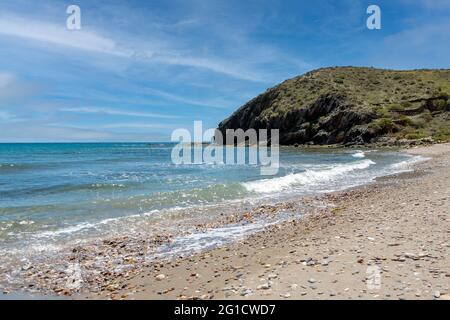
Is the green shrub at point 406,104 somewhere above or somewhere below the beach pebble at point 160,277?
above

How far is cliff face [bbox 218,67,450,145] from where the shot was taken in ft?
279

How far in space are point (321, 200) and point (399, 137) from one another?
2714 inches

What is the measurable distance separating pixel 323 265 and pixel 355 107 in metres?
92.8

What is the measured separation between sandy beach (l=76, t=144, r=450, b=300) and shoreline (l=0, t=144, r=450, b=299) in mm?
17

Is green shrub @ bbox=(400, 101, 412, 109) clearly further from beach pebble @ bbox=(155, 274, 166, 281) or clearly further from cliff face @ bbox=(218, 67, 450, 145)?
beach pebble @ bbox=(155, 274, 166, 281)

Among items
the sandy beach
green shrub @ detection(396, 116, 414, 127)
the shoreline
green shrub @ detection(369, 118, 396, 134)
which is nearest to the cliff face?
green shrub @ detection(369, 118, 396, 134)

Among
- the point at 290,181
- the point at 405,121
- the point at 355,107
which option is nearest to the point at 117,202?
the point at 290,181

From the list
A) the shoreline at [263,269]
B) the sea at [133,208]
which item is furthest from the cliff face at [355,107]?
the shoreline at [263,269]

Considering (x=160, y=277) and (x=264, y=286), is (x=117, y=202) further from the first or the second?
(x=264, y=286)

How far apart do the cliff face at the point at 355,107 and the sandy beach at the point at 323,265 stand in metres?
68.6

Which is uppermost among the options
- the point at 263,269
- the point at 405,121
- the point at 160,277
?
the point at 405,121

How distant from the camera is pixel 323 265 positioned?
25.4ft

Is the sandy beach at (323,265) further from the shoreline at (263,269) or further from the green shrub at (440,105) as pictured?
the green shrub at (440,105)

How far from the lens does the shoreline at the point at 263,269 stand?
6668 millimetres
